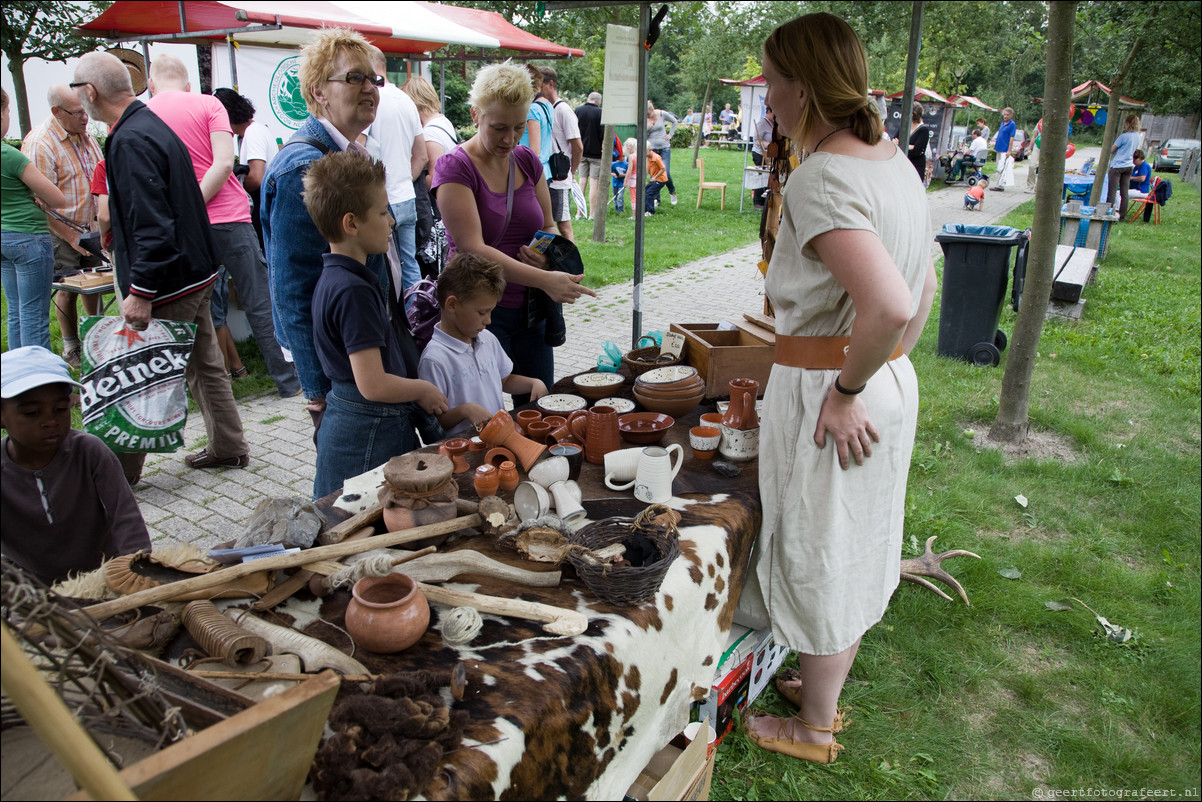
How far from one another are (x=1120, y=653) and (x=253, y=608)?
3.08m

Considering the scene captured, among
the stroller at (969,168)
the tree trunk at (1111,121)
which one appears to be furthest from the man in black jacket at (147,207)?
the stroller at (969,168)

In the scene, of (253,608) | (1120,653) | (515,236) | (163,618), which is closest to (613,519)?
(253,608)

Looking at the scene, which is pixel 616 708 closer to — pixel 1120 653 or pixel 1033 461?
pixel 1120 653

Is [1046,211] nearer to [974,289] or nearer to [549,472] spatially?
[974,289]

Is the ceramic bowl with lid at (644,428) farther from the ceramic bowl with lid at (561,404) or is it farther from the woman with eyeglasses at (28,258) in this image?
the woman with eyeglasses at (28,258)

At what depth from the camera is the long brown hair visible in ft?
5.78

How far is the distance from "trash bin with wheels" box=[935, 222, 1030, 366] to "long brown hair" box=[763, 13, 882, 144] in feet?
14.1

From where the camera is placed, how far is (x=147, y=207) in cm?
339

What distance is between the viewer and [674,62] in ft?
143

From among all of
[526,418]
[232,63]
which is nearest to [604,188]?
[232,63]

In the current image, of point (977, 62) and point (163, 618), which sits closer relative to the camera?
point (163, 618)

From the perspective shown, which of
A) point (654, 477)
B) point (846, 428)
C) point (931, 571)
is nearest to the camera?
point (846, 428)

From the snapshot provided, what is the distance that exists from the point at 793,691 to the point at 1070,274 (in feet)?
22.7

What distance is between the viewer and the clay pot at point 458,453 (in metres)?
2.21
